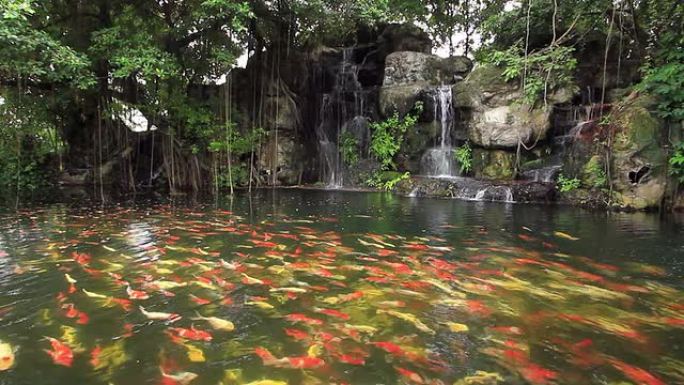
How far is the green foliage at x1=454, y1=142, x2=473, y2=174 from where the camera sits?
1395cm

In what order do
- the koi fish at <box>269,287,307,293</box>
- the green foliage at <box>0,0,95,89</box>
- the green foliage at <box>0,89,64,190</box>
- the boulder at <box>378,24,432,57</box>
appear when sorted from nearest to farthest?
the koi fish at <box>269,287,307,293</box> < the green foliage at <box>0,0,95,89</box> < the green foliage at <box>0,89,64,190</box> < the boulder at <box>378,24,432,57</box>

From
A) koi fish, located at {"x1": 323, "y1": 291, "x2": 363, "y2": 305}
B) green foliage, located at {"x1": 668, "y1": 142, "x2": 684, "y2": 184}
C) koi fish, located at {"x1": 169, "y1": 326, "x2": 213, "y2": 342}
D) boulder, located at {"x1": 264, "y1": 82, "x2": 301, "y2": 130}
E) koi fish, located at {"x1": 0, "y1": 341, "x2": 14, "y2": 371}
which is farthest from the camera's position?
boulder, located at {"x1": 264, "y1": 82, "x2": 301, "y2": 130}

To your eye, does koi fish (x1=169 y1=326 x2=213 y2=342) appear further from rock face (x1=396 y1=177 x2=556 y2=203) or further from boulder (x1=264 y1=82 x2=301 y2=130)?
boulder (x1=264 y1=82 x2=301 y2=130)

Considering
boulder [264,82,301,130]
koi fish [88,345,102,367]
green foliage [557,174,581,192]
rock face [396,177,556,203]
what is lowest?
koi fish [88,345,102,367]

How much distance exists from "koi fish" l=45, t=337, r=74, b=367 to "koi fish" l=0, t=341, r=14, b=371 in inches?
6.4

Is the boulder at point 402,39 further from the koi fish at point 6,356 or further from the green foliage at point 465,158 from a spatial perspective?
the koi fish at point 6,356

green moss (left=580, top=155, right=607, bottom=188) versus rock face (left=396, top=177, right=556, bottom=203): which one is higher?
green moss (left=580, top=155, right=607, bottom=188)

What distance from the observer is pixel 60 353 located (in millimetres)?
2426

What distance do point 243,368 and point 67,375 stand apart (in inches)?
33.2

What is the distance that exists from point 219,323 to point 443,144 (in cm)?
1272

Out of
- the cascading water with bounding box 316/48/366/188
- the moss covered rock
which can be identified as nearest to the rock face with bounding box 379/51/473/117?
the cascading water with bounding box 316/48/366/188

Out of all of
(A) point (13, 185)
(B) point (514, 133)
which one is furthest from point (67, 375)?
(A) point (13, 185)

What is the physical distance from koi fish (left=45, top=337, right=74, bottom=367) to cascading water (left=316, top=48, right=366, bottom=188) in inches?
529

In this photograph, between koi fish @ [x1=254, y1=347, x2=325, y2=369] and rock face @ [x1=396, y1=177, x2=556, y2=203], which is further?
rock face @ [x1=396, y1=177, x2=556, y2=203]
